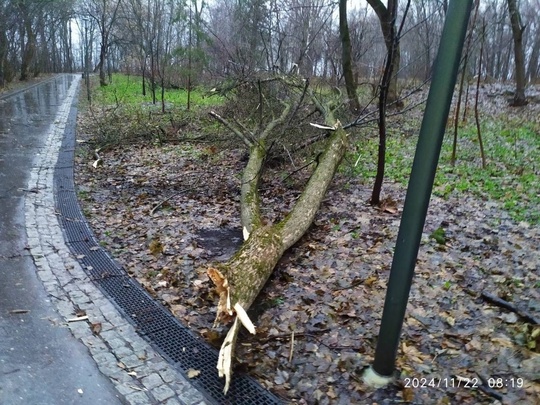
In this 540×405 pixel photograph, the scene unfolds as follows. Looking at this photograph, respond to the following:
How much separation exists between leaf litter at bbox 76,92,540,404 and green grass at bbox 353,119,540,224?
0.37m

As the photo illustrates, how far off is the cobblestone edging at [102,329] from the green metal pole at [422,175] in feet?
4.36

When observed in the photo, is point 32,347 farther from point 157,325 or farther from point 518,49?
point 518,49

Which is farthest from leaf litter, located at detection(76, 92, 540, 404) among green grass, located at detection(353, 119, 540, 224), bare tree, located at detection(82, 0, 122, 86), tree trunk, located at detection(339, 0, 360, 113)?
bare tree, located at detection(82, 0, 122, 86)

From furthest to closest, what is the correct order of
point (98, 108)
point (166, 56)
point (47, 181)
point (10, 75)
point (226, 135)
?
point (10, 75) < point (166, 56) < point (98, 108) < point (226, 135) < point (47, 181)

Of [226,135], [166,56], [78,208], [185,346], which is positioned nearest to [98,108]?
[166,56]

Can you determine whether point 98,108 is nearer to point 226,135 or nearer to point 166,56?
point 166,56

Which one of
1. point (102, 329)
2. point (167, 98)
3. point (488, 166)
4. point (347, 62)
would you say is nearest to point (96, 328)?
point (102, 329)

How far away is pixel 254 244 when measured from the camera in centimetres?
430

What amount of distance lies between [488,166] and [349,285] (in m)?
5.61

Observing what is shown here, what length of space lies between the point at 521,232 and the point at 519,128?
8.40 m

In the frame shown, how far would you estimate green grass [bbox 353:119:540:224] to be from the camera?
653 centimetres

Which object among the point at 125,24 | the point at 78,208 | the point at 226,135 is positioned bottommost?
the point at 78,208

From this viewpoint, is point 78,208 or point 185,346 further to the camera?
point 78,208

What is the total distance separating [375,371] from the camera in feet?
9.89
